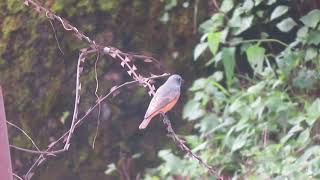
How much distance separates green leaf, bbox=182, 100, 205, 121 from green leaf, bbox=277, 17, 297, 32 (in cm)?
51

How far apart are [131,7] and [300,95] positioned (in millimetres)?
896

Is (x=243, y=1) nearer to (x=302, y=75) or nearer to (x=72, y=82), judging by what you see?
(x=302, y=75)

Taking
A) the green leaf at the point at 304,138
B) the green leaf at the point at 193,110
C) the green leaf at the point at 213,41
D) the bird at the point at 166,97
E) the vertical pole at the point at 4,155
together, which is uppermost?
the vertical pole at the point at 4,155

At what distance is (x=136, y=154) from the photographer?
393 centimetres

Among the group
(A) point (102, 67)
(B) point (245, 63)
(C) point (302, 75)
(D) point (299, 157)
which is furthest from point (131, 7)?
(D) point (299, 157)

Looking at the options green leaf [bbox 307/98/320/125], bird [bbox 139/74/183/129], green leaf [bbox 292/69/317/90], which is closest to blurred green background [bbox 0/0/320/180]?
green leaf [bbox 292/69/317/90]

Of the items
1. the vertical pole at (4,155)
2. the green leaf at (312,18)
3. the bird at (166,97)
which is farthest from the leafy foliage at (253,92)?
the vertical pole at (4,155)

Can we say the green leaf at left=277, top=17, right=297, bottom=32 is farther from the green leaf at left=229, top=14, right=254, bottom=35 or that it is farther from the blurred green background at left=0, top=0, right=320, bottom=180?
the green leaf at left=229, top=14, right=254, bottom=35

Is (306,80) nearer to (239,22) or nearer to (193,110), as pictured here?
(239,22)

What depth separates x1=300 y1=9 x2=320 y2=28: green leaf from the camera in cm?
362

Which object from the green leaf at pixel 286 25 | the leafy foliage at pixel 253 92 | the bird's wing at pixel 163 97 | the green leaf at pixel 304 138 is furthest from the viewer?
the green leaf at pixel 286 25

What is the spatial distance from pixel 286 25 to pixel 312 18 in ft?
0.45

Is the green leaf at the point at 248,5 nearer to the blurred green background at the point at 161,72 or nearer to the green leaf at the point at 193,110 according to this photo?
the blurred green background at the point at 161,72

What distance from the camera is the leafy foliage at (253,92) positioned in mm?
3482
